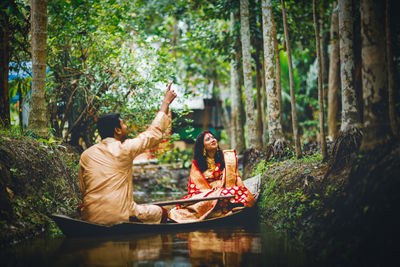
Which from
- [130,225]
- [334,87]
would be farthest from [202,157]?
[334,87]

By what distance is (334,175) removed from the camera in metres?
4.10

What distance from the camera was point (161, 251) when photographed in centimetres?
326

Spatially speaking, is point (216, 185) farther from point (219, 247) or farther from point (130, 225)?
point (219, 247)

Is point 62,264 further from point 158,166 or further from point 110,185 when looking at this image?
point 158,166

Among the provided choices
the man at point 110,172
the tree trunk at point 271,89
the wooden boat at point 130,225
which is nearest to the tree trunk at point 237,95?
the tree trunk at point 271,89

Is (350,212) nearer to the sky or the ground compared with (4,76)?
nearer to the ground

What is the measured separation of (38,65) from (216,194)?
3711mm

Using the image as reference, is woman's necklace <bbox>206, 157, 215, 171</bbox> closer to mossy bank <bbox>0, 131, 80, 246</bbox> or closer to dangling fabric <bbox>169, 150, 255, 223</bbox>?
dangling fabric <bbox>169, 150, 255, 223</bbox>

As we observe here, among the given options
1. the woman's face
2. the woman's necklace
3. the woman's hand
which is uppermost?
the woman's face

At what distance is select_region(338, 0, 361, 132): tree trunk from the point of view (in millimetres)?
4523

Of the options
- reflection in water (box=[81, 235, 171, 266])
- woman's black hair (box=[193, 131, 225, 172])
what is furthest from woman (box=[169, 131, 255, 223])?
reflection in water (box=[81, 235, 171, 266])

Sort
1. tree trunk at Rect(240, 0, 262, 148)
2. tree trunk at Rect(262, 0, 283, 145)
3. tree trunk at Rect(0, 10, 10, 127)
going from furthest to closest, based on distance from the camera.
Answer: tree trunk at Rect(240, 0, 262, 148)
tree trunk at Rect(262, 0, 283, 145)
tree trunk at Rect(0, 10, 10, 127)

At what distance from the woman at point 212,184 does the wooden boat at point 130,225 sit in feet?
0.46

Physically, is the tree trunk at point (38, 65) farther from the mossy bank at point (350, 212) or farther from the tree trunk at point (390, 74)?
the tree trunk at point (390, 74)
